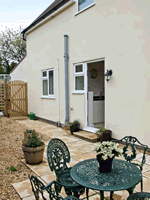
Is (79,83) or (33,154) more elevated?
(79,83)

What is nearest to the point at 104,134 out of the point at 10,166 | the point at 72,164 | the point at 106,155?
the point at 72,164

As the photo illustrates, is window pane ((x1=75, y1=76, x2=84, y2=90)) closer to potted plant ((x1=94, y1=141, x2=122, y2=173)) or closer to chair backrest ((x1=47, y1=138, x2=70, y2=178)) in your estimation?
chair backrest ((x1=47, y1=138, x2=70, y2=178))

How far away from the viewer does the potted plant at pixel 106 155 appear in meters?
2.11

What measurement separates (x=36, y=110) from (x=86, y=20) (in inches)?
227

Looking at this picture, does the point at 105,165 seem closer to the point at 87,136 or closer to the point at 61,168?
the point at 61,168

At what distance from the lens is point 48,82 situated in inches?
359

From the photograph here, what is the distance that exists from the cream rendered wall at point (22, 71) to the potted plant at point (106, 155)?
10.3 m

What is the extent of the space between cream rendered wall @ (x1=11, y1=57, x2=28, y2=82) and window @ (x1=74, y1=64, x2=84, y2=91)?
215 inches

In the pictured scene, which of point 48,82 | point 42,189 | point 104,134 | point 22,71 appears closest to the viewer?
point 42,189

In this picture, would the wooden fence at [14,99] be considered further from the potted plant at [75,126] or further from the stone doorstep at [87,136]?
the stone doorstep at [87,136]

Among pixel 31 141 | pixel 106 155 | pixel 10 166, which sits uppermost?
pixel 106 155

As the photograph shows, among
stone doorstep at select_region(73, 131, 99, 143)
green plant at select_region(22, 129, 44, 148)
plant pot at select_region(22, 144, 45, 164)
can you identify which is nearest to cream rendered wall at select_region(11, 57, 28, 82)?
stone doorstep at select_region(73, 131, 99, 143)

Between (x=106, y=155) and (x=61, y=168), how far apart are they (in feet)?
3.03

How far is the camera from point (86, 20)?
21.0 feet
